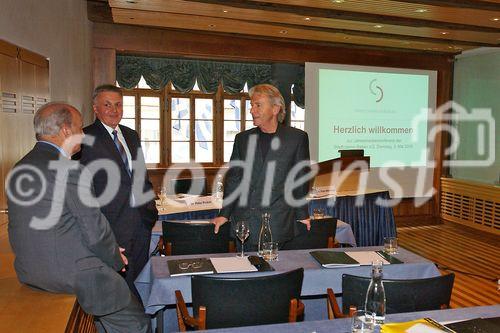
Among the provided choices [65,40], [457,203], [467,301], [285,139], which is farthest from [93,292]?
[457,203]

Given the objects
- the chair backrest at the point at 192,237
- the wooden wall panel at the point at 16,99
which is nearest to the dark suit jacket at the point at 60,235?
the wooden wall panel at the point at 16,99

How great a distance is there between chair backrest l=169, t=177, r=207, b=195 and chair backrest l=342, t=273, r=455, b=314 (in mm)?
3957

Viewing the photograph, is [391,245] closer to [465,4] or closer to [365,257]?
[365,257]

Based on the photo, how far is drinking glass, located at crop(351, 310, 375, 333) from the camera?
5.16 feet

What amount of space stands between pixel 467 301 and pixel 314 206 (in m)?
1.74

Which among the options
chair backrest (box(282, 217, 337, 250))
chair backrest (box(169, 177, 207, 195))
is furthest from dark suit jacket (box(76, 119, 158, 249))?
chair backrest (box(169, 177, 207, 195))

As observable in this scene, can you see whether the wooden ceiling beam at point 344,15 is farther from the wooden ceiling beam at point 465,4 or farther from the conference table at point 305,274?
the conference table at point 305,274

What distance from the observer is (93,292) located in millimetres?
1985

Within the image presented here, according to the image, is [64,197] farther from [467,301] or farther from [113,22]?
[113,22]

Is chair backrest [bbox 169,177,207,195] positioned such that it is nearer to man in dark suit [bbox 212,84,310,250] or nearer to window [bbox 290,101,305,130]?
man in dark suit [bbox 212,84,310,250]

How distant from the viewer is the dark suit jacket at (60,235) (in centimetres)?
182

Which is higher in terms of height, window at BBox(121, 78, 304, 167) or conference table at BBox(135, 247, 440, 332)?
window at BBox(121, 78, 304, 167)

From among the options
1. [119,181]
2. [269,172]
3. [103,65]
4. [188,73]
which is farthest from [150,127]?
[269,172]

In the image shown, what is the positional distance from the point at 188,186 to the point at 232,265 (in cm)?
350
